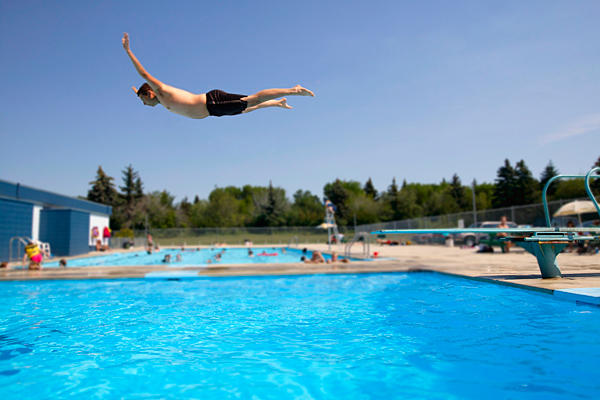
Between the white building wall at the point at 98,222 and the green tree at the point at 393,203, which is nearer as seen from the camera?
the white building wall at the point at 98,222

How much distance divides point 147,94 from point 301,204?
5550 centimetres

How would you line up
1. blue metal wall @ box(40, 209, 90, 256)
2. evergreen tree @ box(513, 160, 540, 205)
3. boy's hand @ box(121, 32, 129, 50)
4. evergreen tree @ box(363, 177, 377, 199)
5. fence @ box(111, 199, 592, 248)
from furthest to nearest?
evergreen tree @ box(363, 177, 377, 199)
evergreen tree @ box(513, 160, 540, 205)
fence @ box(111, 199, 592, 248)
blue metal wall @ box(40, 209, 90, 256)
boy's hand @ box(121, 32, 129, 50)

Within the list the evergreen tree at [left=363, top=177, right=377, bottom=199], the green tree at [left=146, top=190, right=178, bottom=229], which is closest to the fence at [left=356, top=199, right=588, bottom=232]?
the green tree at [left=146, top=190, right=178, bottom=229]

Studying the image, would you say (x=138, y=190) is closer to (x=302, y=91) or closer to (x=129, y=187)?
(x=129, y=187)

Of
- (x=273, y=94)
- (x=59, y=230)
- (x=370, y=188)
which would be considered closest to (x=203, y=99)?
(x=273, y=94)

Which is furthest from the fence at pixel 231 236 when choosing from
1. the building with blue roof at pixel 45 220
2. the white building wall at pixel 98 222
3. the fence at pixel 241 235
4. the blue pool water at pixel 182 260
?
the blue pool water at pixel 182 260

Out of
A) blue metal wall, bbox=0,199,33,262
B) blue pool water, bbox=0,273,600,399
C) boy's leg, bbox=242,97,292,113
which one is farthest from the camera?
blue metal wall, bbox=0,199,33,262

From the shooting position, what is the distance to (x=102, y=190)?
47.6 meters

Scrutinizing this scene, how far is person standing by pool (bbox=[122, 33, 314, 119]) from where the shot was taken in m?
3.89

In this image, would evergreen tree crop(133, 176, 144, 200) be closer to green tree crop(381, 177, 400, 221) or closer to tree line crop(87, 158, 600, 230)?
tree line crop(87, 158, 600, 230)

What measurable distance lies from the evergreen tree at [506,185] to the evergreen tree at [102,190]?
4893cm

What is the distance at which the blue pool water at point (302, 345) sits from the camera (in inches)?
115

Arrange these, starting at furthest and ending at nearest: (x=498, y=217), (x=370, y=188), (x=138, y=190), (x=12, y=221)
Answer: (x=370, y=188) < (x=138, y=190) < (x=498, y=217) < (x=12, y=221)

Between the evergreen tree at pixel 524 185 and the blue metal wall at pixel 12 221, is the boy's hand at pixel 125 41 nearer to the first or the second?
the blue metal wall at pixel 12 221
